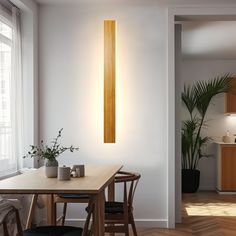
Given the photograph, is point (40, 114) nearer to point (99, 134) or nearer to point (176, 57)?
point (99, 134)

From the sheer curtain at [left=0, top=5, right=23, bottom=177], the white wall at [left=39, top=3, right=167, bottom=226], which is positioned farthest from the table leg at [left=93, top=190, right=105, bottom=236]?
the white wall at [left=39, top=3, right=167, bottom=226]

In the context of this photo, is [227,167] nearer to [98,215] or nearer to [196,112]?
[196,112]

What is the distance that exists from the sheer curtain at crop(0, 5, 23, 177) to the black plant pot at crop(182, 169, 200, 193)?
387 cm

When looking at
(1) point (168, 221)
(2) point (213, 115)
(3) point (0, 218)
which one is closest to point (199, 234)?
(1) point (168, 221)

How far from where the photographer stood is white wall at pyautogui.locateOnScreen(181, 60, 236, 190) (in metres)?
8.61

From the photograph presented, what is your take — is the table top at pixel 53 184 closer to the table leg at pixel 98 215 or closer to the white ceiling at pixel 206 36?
the table leg at pixel 98 215

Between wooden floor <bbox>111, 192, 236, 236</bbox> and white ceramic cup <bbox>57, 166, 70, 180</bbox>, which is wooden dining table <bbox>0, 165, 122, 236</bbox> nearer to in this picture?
white ceramic cup <bbox>57, 166, 70, 180</bbox>

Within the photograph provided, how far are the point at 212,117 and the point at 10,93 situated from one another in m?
4.93

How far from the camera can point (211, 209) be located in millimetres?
Result: 6402

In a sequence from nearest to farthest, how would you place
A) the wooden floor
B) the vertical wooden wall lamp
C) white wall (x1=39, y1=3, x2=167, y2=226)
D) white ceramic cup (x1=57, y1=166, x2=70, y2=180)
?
white ceramic cup (x1=57, y1=166, x2=70, y2=180), the vertical wooden wall lamp, the wooden floor, white wall (x1=39, y1=3, x2=167, y2=226)

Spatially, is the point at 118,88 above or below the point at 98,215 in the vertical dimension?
above

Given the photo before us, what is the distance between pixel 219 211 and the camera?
624 centimetres

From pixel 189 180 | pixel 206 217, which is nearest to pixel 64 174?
pixel 206 217

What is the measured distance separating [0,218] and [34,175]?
114 centimetres
